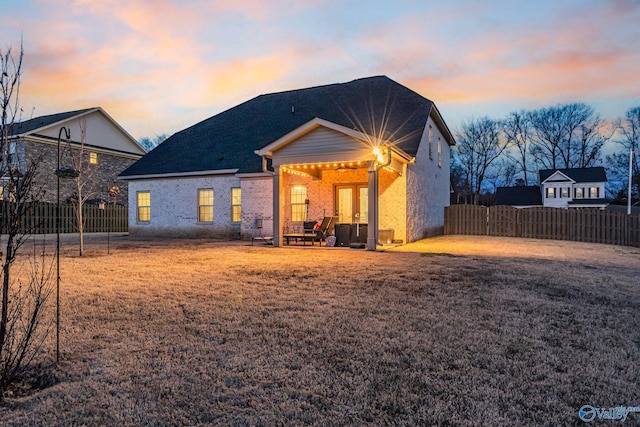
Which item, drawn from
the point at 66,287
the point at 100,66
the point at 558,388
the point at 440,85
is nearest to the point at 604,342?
the point at 558,388

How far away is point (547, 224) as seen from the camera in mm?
18406

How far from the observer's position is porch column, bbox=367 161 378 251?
37.9 feet

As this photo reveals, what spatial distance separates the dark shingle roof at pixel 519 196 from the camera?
1776 inches

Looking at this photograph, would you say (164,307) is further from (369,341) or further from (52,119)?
(52,119)

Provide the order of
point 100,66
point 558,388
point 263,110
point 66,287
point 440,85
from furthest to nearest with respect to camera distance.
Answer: point 440,85 → point 263,110 → point 100,66 → point 66,287 → point 558,388

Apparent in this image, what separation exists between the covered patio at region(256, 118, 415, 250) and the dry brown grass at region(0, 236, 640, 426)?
540cm

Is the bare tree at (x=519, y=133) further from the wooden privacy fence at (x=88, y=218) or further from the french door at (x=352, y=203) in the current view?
the wooden privacy fence at (x=88, y=218)

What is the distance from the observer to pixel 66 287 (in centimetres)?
659

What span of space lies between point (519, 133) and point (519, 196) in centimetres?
870

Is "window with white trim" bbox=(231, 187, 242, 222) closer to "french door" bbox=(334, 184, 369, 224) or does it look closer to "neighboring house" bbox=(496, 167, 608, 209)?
"french door" bbox=(334, 184, 369, 224)

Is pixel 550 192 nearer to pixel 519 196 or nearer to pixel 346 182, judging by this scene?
pixel 519 196

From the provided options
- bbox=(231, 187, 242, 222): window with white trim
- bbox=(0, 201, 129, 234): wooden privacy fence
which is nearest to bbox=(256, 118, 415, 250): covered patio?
bbox=(231, 187, 242, 222): window with white trim

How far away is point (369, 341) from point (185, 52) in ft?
48.4

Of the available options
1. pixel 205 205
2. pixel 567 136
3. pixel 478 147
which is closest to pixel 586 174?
pixel 567 136
